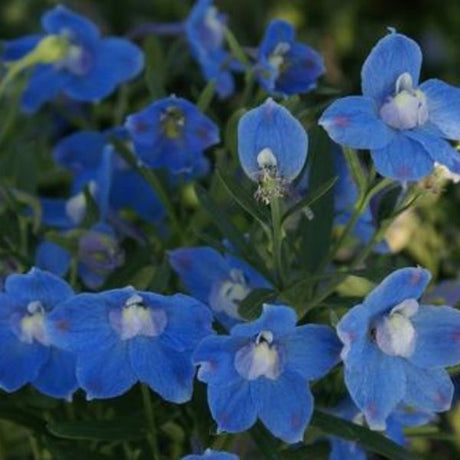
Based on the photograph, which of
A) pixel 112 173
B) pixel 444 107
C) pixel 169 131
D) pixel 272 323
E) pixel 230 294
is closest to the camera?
pixel 272 323

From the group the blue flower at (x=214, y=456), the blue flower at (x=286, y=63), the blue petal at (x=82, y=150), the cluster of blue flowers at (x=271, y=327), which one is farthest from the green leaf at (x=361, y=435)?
the blue petal at (x=82, y=150)

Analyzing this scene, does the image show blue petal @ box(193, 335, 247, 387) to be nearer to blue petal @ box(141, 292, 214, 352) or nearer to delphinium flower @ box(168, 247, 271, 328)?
blue petal @ box(141, 292, 214, 352)

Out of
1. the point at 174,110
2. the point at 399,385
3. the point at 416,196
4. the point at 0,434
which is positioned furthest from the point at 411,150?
the point at 0,434

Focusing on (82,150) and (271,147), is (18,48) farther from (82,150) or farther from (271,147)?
(271,147)

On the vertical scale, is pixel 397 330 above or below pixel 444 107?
below

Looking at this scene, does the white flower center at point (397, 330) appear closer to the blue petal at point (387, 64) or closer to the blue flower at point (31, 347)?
the blue petal at point (387, 64)

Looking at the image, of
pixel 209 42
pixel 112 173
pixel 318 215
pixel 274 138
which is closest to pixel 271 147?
pixel 274 138

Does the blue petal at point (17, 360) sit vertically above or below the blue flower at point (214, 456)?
below

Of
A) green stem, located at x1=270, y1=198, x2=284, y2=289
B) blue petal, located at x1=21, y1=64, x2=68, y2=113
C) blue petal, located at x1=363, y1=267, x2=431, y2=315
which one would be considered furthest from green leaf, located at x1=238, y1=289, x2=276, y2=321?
blue petal, located at x1=21, y1=64, x2=68, y2=113
